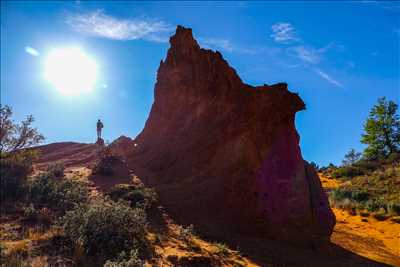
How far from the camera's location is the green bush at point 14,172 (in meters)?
13.4

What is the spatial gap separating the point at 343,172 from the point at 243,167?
2728 cm

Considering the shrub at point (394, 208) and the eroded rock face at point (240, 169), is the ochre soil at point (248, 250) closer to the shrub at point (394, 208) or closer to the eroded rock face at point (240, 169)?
the eroded rock face at point (240, 169)

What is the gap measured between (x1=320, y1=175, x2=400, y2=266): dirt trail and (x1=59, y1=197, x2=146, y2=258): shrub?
28.4 feet

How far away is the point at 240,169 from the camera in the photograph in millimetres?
13766

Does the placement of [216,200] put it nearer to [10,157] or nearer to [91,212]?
[91,212]

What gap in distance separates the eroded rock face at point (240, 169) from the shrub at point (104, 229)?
11.0 feet

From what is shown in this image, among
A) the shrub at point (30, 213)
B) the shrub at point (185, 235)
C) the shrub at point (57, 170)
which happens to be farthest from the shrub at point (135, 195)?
the shrub at point (57, 170)

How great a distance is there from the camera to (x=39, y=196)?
43.0 ft

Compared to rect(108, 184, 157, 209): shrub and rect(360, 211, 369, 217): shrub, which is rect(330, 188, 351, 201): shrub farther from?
rect(108, 184, 157, 209): shrub

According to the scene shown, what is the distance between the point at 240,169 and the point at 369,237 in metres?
7.79

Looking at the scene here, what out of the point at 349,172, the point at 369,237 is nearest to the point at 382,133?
the point at 349,172

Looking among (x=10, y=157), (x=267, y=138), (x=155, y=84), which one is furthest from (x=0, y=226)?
(x=155, y=84)

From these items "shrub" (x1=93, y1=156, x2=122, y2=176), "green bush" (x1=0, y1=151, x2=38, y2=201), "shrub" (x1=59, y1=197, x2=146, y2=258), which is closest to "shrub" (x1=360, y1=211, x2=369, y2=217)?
"shrub" (x1=93, y1=156, x2=122, y2=176)

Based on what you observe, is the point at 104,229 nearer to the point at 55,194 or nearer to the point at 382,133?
the point at 55,194
